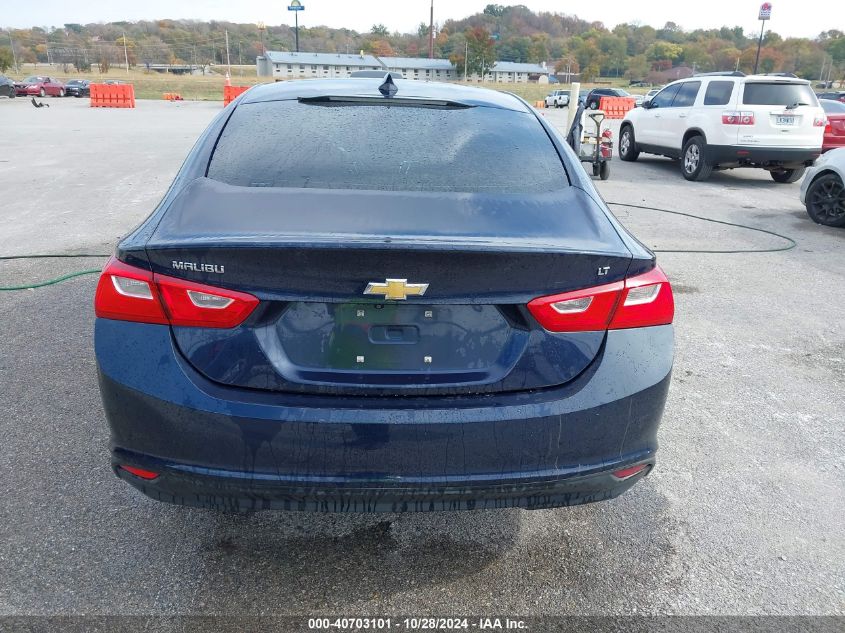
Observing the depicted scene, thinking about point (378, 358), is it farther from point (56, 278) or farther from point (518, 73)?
point (518, 73)

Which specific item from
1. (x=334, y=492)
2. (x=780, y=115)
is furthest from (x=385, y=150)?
(x=780, y=115)

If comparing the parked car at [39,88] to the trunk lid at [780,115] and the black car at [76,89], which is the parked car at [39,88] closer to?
the black car at [76,89]

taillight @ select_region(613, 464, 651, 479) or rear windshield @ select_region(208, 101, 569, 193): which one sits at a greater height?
rear windshield @ select_region(208, 101, 569, 193)

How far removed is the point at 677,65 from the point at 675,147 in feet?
490

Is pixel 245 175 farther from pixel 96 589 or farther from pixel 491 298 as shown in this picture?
pixel 96 589

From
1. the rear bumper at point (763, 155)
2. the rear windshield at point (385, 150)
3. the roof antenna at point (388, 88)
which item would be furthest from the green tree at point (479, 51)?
the rear windshield at point (385, 150)

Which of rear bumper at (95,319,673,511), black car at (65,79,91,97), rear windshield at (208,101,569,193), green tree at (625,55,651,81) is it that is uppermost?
green tree at (625,55,651,81)

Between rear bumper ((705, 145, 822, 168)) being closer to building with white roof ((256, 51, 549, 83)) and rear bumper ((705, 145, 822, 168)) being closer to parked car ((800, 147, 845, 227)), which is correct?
parked car ((800, 147, 845, 227))

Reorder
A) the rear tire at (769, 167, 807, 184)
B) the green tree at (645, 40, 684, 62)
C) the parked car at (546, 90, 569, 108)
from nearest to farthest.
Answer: the rear tire at (769, 167, 807, 184) → the parked car at (546, 90, 569, 108) → the green tree at (645, 40, 684, 62)

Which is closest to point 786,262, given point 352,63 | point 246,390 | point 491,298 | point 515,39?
point 491,298

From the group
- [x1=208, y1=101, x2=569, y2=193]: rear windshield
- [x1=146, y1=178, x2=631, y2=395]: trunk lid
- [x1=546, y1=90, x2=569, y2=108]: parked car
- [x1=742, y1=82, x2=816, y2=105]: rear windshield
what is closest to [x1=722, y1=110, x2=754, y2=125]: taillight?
[x1=742, y1=82, x2=816, y2=105]: rear windshield

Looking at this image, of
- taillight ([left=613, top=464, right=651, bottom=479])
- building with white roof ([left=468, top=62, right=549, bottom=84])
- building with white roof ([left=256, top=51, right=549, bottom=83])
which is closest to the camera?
taillight ([left=613, top=464, right=651, bottom=479])

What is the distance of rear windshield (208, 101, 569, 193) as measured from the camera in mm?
2586

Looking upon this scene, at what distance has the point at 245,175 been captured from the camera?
2.60 meters
